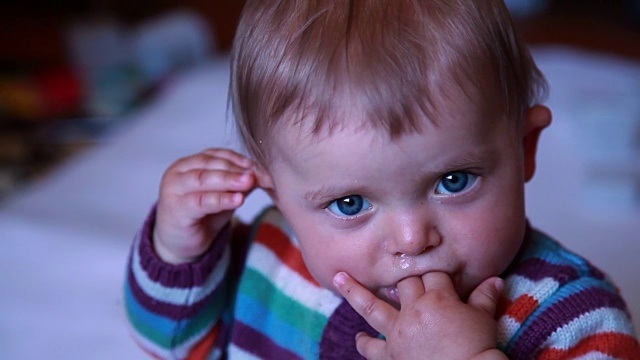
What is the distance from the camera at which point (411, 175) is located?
57 centimetres

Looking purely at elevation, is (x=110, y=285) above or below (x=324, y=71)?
below

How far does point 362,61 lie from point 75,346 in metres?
0.60

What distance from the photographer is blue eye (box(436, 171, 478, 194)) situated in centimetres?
59

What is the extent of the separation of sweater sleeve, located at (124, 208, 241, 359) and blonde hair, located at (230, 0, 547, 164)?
201 mm

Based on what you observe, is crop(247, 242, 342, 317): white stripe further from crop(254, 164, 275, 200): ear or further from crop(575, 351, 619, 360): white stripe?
crop(575, 351, 619, 360): white stripe

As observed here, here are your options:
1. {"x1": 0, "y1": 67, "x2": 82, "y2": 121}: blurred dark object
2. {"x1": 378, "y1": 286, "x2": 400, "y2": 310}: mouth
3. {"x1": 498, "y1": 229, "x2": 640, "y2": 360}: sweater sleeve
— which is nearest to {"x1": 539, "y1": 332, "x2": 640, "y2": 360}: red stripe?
{"x1": 498, "y1": 229, "x2": 640, "y2": 360}: sweater sleeve

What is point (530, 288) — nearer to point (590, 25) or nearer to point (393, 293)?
point (393, 293)

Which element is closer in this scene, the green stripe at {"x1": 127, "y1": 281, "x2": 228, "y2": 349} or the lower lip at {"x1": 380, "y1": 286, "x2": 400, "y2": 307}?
the lower lip at {"x1": 380, "y1": 286, "x2": 400, "y2": 307}

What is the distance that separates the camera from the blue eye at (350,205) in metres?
0.60

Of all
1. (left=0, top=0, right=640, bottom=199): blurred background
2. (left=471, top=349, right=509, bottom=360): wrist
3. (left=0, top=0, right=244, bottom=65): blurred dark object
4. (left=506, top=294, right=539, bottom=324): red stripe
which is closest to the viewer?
(left=471, top=349, right=509, bottom=360): wrist

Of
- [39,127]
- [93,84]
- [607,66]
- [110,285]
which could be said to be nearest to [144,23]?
[93,84]

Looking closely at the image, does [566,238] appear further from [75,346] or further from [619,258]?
[75,346]

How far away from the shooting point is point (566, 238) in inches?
47.8

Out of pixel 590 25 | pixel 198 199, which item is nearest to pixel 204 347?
pixel 198 199
